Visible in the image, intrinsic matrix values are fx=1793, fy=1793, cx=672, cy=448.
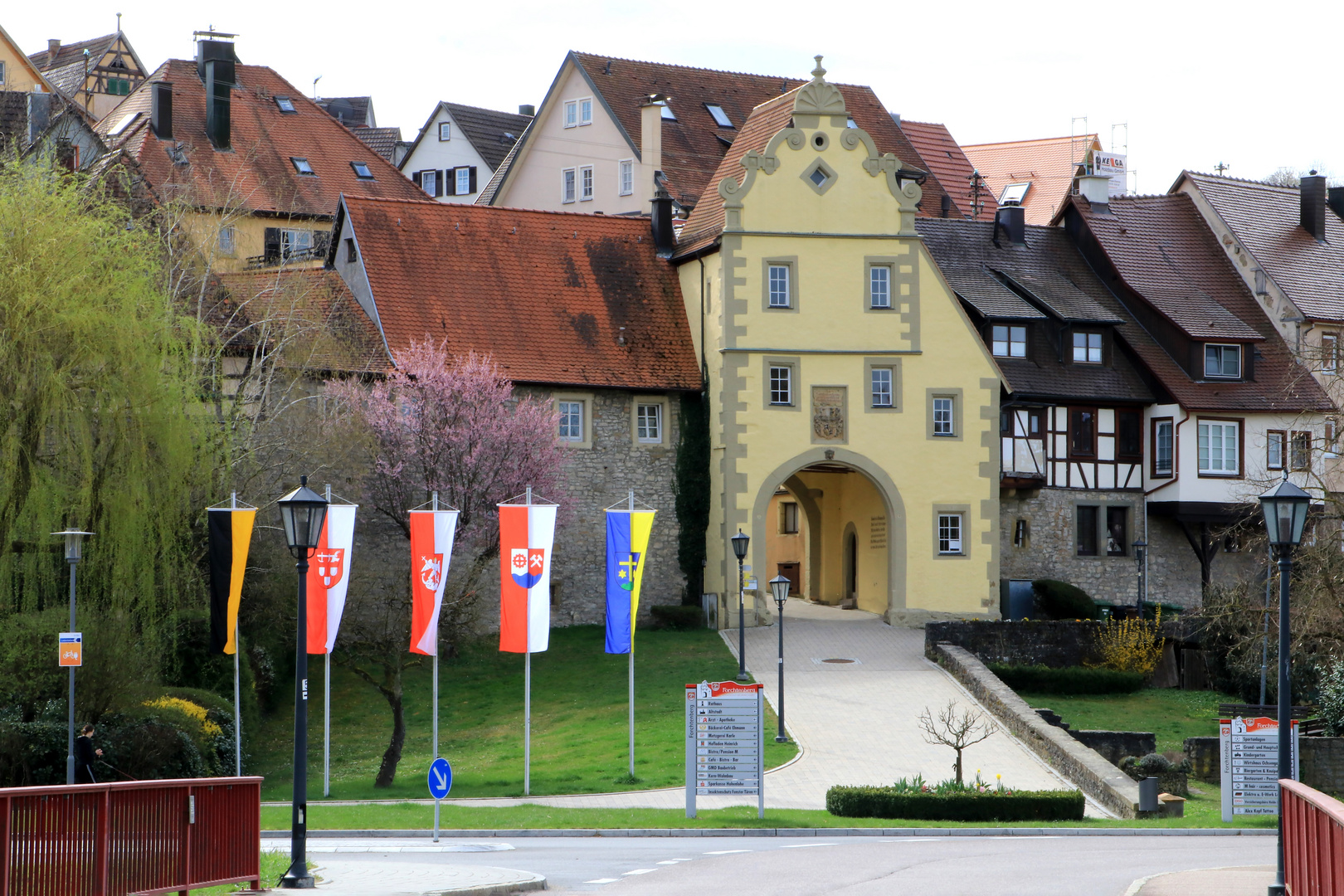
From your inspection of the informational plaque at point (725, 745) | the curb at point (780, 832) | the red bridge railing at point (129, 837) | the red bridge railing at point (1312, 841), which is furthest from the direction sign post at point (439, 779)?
the red bridge railing at point (1312, 841)

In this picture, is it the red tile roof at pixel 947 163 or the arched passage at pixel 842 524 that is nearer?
the arched passage at pixel 842 524

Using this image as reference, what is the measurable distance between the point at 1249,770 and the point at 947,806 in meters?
4.39

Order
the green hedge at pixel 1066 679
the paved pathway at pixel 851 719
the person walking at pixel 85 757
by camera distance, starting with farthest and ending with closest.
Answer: the green hedge at pixel 1066 679 → the paved pathway at pixel 851 719 → the person walking at pixel 85 757

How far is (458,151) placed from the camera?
74.6m

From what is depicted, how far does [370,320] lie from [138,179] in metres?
6.57

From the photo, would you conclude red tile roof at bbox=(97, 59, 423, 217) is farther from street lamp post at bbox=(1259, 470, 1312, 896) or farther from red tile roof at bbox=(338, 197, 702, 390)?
street lamp post at bbox=(1259, 470, 1312, 896)

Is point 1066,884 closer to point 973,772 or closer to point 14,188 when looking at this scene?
point 973,772

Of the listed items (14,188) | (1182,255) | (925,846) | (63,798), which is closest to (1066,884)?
(925,846)

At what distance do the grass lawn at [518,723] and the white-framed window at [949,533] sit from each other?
653 cm

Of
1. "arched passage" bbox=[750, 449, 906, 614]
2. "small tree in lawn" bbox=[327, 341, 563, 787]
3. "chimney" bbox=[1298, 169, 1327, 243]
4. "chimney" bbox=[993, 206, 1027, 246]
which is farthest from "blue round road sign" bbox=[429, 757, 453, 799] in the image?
"chimney" bbox=[1298, 169, 1327, 243]

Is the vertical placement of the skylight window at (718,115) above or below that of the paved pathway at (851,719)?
above

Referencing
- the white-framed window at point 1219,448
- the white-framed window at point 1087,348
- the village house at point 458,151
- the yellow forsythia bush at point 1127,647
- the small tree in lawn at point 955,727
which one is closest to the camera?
the small tree in lawn at point 955,727

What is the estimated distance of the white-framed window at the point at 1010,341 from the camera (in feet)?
161

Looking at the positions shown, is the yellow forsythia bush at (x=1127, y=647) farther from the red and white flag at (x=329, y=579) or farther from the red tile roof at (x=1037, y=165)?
the red tile roof at (x=1037, y=165)
